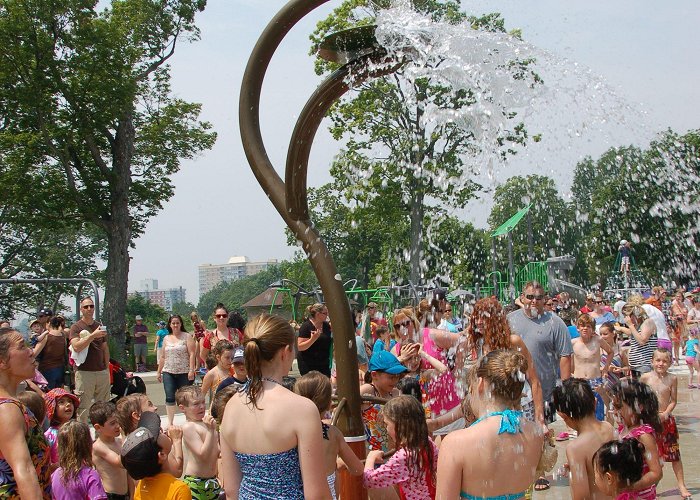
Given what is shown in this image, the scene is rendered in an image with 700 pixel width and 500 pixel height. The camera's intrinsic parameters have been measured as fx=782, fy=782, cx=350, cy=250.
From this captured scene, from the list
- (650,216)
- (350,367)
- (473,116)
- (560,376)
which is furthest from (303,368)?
(650,216)

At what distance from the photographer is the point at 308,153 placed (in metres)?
4.28

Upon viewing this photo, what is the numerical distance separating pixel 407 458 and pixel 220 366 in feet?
12.9

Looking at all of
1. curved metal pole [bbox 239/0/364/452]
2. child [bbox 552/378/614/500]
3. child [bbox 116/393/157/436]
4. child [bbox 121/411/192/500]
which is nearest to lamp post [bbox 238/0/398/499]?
curved metal pole [bbox 239/0/364/452]

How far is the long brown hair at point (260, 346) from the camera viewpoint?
3.14 m

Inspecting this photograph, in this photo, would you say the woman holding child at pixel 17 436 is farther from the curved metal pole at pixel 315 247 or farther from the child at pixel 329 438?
the curved metal pole at pixel 315 247

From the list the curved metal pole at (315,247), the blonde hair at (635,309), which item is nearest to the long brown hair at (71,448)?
the curved metal pole at (315,247)

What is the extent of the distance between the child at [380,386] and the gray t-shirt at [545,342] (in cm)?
140

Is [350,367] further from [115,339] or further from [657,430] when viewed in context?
[115,339]

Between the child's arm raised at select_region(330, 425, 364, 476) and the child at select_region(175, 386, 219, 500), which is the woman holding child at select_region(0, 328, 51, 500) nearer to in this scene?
the child's arm raised at select_region(330, 425, 364, 476)

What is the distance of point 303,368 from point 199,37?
764 inches

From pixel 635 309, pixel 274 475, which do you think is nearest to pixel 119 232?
pixel 635 309

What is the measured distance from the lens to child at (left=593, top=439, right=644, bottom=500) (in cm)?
393

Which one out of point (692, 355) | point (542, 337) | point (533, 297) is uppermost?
point (533, 297)

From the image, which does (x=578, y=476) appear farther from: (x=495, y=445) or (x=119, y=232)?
(x=119, y=232)
